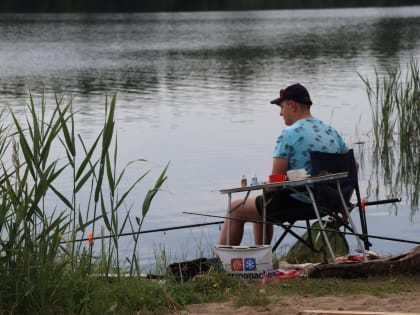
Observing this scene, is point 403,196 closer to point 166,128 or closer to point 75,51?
point 166,128

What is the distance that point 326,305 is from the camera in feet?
15.4

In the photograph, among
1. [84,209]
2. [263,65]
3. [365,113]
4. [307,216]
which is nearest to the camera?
[307,216]

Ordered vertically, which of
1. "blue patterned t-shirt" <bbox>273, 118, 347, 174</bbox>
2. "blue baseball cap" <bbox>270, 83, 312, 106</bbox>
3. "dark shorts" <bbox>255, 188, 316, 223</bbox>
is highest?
"blue baseball cap" <bbox>270, 83, 312, 106</bbox>

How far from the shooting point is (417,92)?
36.8 ft

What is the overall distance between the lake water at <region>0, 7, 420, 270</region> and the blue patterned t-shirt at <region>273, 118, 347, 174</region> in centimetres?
114

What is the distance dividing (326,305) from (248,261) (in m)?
0.82

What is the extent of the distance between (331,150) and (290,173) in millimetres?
412

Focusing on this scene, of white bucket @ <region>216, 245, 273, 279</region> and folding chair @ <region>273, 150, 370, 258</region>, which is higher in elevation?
folding chair @ <region>273, 150, 370, 258</region>

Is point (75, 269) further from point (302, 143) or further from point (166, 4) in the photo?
point (166, 4)

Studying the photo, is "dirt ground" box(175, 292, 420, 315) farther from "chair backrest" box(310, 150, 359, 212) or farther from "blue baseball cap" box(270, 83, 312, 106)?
"blue baseball cap" box(270, 83, 312, 106)

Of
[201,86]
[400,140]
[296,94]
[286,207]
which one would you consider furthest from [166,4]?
Result: [286,207]

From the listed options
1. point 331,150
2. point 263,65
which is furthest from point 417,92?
point 263,65

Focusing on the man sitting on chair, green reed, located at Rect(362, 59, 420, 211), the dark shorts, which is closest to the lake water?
green reed, located at Rect(362, 59, 420, 211)

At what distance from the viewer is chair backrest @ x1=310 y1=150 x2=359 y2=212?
5.75 m
